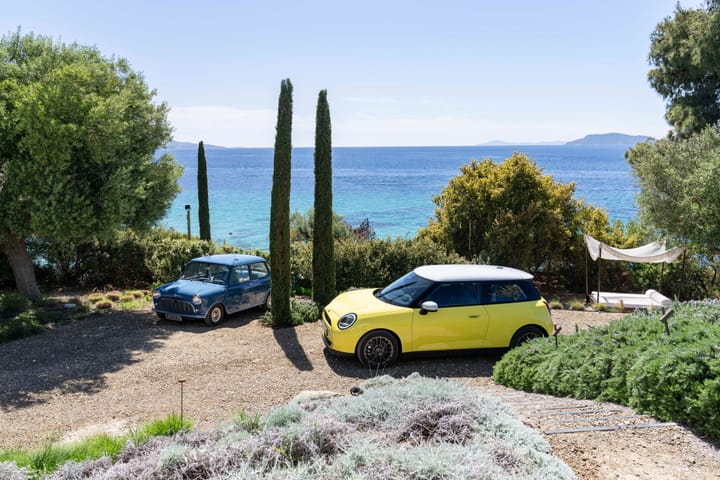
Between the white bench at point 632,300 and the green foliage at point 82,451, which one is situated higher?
the green foliage at point 82,451

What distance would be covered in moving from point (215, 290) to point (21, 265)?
5955 millimetres

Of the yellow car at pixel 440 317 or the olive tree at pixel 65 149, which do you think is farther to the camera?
the olive tree at pixel 65 149

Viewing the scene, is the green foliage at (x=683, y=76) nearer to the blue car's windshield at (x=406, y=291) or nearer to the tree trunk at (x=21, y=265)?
the blue car's windshield at (x=406, y=291)

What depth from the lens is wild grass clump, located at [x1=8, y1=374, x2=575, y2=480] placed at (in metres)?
3.46

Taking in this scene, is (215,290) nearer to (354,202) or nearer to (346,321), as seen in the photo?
(346,321)

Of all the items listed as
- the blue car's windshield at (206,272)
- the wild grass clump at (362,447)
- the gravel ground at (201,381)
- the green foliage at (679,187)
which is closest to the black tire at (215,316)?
the gravel ground at (201,381)

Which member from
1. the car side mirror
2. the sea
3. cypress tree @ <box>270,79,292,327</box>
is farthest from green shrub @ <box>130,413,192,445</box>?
the sea

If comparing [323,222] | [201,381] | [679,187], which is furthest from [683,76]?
[201,381]

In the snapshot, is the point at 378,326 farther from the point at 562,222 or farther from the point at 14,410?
the point at 562,222

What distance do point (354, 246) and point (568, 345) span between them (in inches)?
376

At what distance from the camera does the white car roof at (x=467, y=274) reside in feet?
30.6

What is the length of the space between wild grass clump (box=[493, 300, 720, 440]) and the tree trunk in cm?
1262

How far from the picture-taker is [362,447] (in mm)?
3688

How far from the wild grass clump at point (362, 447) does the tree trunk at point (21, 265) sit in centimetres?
1218
